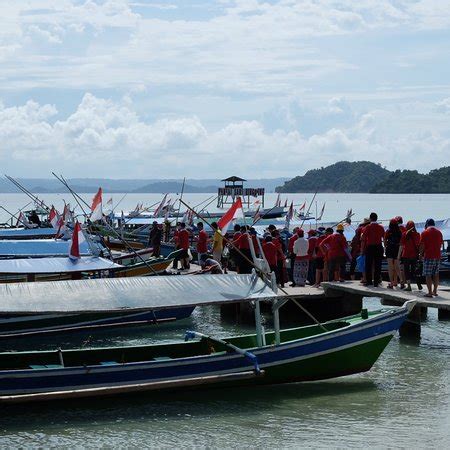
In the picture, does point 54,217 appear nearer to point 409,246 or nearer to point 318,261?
point 318,261

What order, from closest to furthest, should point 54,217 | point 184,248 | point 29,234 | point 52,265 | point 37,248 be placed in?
point 52,265 < point 37,248 < point 184,248 < point 29,234 < point 54,217

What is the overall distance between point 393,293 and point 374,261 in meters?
1.58

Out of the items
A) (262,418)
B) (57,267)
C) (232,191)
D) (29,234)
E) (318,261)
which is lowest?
(262,418)

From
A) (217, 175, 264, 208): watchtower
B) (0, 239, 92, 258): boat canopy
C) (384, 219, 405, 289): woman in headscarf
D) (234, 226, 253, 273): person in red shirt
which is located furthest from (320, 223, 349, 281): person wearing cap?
(217, 175, 264, 208): watchtower

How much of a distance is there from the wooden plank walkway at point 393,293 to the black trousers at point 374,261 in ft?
1.06

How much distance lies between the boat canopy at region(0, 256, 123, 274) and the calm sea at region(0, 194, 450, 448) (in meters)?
7.30

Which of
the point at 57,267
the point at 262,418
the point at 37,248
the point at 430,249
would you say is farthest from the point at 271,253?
the point at 262,418

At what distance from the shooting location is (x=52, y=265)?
23.4 metres

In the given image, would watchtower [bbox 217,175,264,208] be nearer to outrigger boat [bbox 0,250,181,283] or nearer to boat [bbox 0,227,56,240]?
boat [bbox 0,227,56,240]

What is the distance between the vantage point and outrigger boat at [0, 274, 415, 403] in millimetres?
14891

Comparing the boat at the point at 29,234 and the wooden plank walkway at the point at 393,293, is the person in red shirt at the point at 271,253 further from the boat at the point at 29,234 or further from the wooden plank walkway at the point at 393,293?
the boat at the point at 29,234

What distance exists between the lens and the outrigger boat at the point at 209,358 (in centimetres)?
1489

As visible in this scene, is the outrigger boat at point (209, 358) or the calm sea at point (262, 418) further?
the outrigger boat at point (209, 358)

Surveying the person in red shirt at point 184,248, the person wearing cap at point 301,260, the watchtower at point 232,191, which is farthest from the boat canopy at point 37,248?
the watchtower at point 232,191
